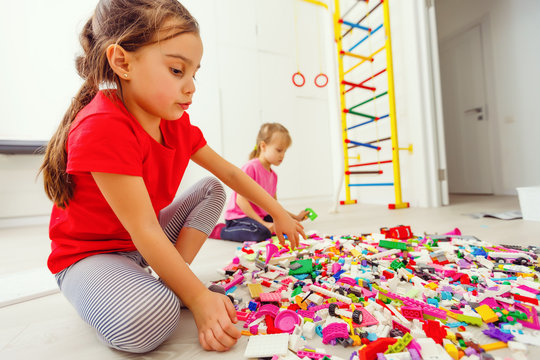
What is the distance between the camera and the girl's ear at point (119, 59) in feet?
A: 1.88

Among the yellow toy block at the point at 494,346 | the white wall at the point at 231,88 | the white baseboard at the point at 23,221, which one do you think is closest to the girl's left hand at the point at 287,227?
the yellow toy block at the point at 494,346

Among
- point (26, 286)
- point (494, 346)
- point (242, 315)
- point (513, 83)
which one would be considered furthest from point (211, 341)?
point (513, 83)

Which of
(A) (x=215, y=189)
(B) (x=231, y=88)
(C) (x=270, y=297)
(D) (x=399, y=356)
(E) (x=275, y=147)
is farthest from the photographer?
(B) (x=231, y=88)

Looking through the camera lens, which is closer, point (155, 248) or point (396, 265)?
point (155, 248)

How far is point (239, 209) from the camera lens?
161cm

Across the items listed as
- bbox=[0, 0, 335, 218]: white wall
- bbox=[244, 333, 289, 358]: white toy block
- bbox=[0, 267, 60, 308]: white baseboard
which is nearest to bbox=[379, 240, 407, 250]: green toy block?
bbox=[244, 333, 289, 358]: white toy block

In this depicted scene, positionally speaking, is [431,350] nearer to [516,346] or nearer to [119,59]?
[516,346]

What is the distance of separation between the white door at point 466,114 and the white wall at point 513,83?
101mm

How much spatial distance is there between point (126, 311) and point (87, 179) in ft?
0.95

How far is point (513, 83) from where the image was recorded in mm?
2859

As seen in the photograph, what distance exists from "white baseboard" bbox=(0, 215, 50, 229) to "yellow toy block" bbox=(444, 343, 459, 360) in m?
3.25

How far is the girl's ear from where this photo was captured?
0.57 m

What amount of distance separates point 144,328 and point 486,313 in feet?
1.95

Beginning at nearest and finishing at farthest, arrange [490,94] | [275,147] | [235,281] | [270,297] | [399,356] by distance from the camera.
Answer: [399,356], [270,297], [235,281], [275,147], [490,94]
